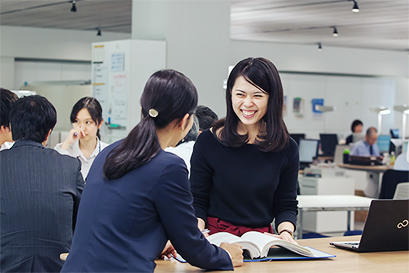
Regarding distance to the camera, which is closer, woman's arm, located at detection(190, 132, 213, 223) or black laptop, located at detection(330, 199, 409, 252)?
black laptop, located at detection(330, 199, 409, 252)

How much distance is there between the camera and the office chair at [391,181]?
6.82 m

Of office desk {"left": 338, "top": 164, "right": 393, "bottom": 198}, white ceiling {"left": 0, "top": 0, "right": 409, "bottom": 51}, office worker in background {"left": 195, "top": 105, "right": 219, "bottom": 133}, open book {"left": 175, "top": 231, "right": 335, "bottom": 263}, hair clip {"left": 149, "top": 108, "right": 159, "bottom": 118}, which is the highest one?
white ceiling {"left": 0, "top": 0, "right": 409, "bottom": 51}

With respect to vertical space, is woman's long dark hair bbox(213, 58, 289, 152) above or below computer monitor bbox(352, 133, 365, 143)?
above

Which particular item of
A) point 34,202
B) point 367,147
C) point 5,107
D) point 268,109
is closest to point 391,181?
point 367,147

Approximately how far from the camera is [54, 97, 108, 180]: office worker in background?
4.21 meters

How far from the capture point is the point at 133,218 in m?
1.67

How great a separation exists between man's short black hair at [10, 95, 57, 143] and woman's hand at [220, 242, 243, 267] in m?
1.14

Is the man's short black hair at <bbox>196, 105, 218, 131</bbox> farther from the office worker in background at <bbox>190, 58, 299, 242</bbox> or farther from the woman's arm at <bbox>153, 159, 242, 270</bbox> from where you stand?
the woman's arm at <bbox>153, 159, 242, 270</bbox>

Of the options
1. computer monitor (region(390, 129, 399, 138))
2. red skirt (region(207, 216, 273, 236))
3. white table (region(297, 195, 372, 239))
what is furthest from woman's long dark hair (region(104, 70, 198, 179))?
computer monitor (region(390, 129, 399, 138))

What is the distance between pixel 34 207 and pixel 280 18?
8094 mm

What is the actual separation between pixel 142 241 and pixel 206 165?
2.76 ft

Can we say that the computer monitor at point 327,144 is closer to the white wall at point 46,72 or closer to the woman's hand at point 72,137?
the white wall at point 46,72

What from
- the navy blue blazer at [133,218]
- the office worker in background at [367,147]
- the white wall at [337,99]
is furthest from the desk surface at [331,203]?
the white wall at [337,99]

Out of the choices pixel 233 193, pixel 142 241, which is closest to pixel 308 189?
pixel 233 193
